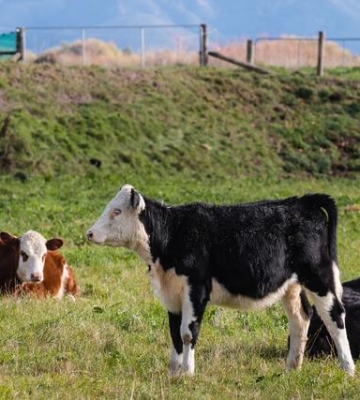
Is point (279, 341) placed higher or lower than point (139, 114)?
higher

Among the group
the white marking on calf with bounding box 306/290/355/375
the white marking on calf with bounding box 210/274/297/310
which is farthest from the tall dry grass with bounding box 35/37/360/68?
the white marking on calf with bounding box 210/274/297/310

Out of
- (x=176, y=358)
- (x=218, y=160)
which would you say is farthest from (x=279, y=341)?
(x=218, y=160)

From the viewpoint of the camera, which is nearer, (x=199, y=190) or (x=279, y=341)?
(x=279, y=341)

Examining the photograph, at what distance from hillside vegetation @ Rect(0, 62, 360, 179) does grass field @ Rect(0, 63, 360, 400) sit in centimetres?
7

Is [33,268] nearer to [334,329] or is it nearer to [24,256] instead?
[24,256]

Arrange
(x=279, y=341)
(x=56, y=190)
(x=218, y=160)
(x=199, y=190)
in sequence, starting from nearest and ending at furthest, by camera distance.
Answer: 1. (x=279, y=341)
2. (x=56, y=190)
3. (x=199, y=190)
4. (x=218, y=160)

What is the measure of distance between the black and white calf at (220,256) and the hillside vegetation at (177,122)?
23059 mm

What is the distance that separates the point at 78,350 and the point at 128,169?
2543cm

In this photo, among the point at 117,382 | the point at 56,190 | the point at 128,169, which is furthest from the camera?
the point at 128,169

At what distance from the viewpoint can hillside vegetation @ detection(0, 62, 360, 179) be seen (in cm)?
3603

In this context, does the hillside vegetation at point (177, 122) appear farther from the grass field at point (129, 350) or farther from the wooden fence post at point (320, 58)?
the grass field at point (129, 350)

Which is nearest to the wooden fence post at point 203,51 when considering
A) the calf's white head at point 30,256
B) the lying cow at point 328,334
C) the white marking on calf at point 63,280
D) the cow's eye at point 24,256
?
the white marking on calf at point 63,280

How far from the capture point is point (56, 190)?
30047 mm

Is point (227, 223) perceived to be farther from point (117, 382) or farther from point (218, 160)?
point (218, 160)
